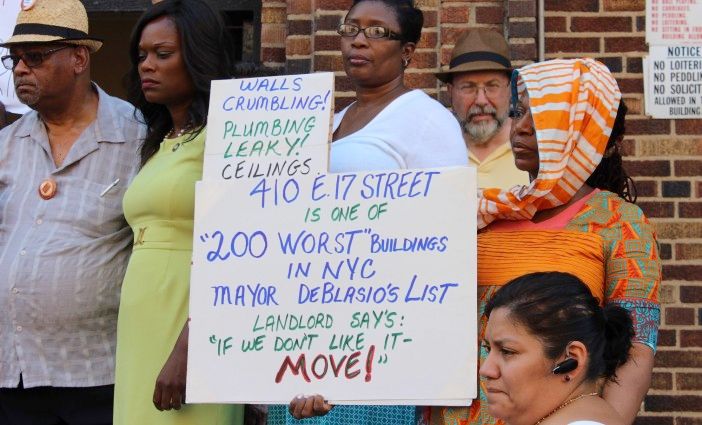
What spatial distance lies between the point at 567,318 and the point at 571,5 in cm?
304

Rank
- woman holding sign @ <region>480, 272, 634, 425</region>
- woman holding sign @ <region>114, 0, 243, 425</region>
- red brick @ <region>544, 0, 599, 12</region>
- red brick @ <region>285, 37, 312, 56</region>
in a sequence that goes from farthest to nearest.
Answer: red brick @ <region>544, 0, 599, 12</region> < red brick @ <region>285, 37, 312, 56</region> < woman holding sign @ <region>114, 0, 243, 425</region> < woman holding sign @ <region>480, 272, 634, 425</region>

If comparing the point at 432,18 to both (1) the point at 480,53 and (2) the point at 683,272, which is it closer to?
(1) the point at 480,53

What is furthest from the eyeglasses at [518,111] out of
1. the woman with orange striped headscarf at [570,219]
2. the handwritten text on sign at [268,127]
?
the handwritten text on sign at [268,127]

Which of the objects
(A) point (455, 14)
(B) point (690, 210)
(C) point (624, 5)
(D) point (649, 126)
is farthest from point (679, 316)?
(A) point (455, 14)

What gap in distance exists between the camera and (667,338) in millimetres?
5539

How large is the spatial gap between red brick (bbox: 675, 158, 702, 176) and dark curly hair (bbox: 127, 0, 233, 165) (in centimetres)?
219

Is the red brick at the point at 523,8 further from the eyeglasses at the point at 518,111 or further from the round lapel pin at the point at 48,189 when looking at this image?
the round lapel pin at the point at 48,189

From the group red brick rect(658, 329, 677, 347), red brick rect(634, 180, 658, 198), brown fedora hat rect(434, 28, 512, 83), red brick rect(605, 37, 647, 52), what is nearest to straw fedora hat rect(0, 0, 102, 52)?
brown fedora hat rect(434, 28, 512, 83)

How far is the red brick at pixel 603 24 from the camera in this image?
5.69 metres

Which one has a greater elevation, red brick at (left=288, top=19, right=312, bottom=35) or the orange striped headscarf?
red brick at (left=288, top=19, right=312, bottom=35)

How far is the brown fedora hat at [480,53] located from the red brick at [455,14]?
6.2 inches

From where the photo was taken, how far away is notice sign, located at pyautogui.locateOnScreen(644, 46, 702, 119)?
5.66 meters

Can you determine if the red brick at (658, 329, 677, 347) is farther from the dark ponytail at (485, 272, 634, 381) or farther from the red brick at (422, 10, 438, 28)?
the dark ponytail at (485, 272, 634, 381)

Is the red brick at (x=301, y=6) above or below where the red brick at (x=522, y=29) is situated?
above
